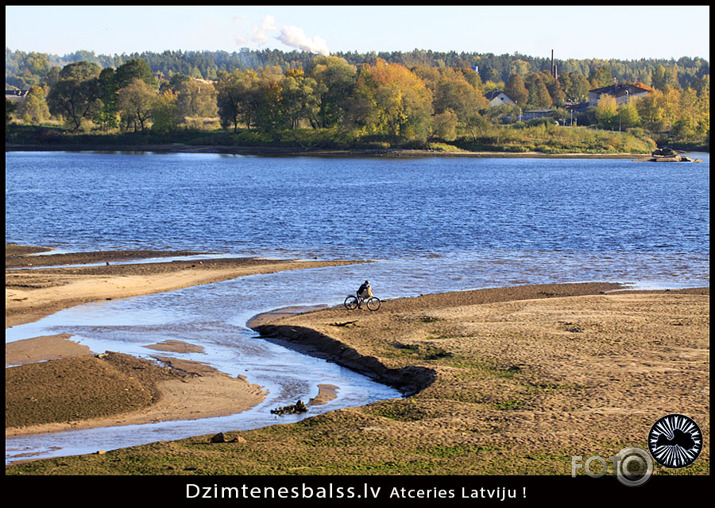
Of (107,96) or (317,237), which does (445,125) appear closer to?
(107,96)

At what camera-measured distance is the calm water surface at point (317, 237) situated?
24.7m

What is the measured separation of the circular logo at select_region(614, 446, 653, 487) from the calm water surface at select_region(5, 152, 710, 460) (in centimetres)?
722

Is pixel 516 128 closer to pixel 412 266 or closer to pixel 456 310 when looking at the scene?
pixel 412 266

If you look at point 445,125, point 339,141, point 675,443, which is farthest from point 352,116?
point 675,443

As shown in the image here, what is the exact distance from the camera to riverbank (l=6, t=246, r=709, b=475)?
1445cm

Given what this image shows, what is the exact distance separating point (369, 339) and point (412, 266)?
58.8ft

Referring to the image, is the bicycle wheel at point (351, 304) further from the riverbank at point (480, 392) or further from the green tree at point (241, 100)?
the green tree at point (241, 100)

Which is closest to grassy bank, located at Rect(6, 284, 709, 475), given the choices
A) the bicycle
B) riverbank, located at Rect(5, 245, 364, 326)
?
the bicycle

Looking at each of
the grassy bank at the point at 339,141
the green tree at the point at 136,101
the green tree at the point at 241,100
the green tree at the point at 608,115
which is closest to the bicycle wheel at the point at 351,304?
the grassy bank at the point at 339,141

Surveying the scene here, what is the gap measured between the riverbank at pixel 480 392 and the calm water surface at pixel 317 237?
1.51 m

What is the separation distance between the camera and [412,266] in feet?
142

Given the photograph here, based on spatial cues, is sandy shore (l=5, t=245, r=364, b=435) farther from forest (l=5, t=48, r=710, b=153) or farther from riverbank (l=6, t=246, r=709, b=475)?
forest (l=5, t=48, r=710, b=153)
